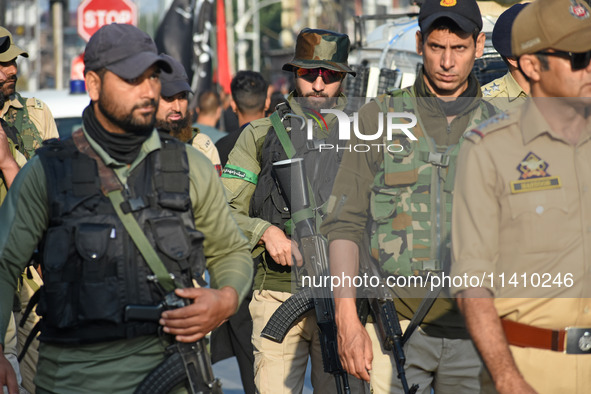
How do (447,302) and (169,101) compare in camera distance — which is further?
(169,101)

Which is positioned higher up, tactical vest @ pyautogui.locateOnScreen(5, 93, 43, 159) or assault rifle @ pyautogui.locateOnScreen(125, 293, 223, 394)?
tactical vest @ pyautogui.locateOnScreen(5, 93, 43, 159)

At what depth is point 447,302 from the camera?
14.0 feet

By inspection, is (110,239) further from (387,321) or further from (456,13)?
(456,13)

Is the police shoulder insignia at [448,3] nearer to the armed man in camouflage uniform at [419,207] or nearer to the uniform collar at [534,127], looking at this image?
the armed man in camouflage uniform at [419,207]

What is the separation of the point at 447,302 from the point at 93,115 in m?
1.71

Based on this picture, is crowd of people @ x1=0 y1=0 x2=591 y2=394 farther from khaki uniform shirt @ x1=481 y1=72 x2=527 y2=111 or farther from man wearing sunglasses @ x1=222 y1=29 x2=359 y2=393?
khaki uniform shirt @ x1=481 y1=72 x2=527 y2=111

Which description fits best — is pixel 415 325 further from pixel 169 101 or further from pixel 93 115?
pixel 169 101

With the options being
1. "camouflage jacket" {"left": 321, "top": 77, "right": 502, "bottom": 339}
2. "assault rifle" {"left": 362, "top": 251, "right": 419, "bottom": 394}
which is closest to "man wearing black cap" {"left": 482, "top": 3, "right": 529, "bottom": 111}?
"camouflage jacket" {"left": 321, "top": 77, "right": 502, "bottom": 339}

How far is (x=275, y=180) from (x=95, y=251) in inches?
82.1

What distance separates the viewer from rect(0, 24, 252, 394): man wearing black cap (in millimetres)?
3490

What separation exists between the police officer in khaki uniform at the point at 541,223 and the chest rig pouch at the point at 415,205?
37.5 inches

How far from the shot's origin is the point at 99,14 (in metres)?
16.3

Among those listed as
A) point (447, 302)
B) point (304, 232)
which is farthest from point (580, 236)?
point (304, 232)

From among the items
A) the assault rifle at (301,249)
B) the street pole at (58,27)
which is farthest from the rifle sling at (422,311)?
the street pole at (58,27)
